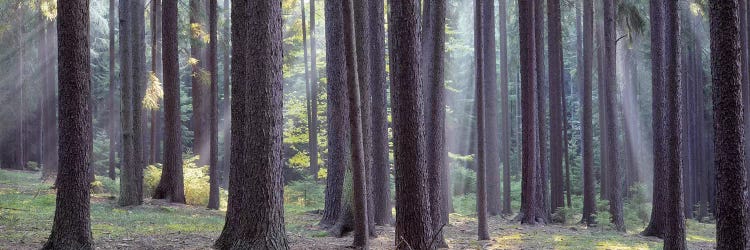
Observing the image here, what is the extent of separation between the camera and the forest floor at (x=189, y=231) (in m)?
10.6

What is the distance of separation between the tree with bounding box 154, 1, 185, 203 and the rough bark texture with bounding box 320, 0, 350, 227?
6.43 meters

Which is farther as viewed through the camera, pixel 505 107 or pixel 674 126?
pixel 505 107

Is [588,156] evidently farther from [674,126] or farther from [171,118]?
[171,118]

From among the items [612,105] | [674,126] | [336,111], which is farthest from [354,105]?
[612,105]

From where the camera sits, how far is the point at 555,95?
21.3 m

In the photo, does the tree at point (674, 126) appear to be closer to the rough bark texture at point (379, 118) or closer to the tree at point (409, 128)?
the tree at point (409, 128)

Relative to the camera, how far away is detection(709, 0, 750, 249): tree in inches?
348

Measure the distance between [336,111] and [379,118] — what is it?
1925 millimetres

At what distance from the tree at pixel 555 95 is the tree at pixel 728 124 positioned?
11.9m

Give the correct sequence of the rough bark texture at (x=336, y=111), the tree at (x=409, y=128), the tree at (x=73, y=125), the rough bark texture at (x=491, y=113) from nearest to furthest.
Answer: the tree at (x=73, y=125) → the tree at (x=409, y=128) → the rough bark texture at (x=336, y=111) → the rough bark texture at (x=491, y=113)

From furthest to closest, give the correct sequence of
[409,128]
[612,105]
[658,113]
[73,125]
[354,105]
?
[612,105] → [658,113] → [354,105] → [409,128] → [73,125]

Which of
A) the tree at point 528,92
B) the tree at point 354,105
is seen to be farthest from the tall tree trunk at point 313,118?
the tree at point 354,105

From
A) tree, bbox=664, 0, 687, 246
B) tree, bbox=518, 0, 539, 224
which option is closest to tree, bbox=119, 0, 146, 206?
tree, bbox=518, 0, 539, 224

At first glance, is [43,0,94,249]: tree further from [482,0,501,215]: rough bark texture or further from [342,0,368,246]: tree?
[482,0,501,215]: rough bark texture
